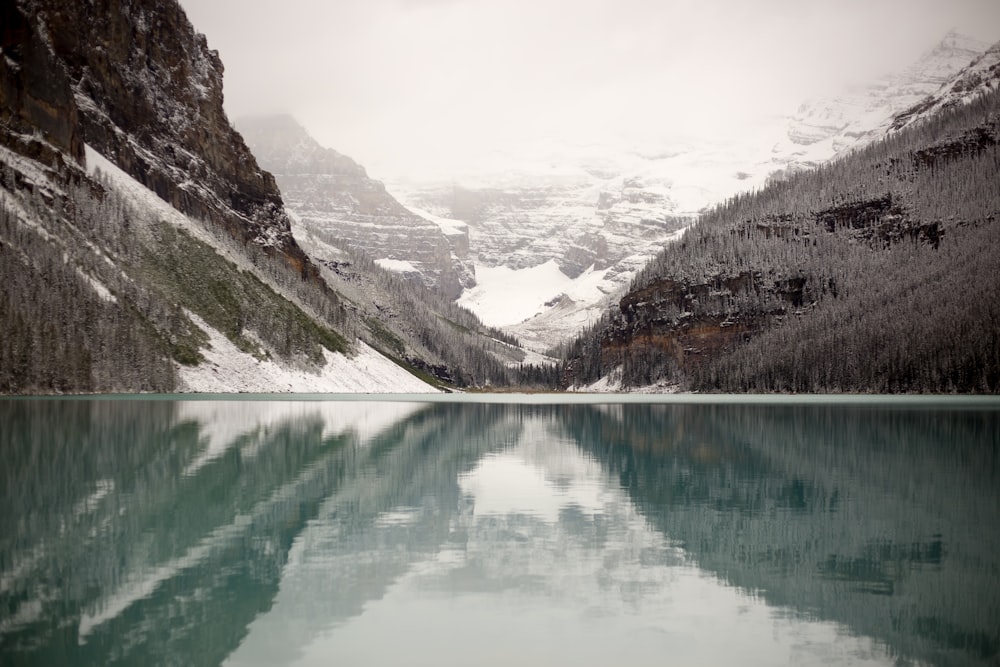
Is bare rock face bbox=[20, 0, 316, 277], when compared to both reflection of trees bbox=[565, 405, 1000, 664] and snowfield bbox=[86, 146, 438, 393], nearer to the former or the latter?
snowfield bbox=[86, 146, 438, 393]

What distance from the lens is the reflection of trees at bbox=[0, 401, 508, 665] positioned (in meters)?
13.6

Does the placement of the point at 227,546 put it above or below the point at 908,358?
below

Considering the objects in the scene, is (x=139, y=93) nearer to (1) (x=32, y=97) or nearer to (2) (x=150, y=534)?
(1) (x=32, y=97)

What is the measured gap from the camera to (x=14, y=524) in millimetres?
20891

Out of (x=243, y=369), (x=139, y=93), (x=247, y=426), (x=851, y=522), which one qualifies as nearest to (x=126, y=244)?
(x=243, y=369)

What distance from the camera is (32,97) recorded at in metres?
143

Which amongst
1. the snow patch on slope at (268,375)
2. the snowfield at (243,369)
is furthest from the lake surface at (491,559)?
the snowfield at (243,369)

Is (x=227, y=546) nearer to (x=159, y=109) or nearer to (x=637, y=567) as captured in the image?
(x=637, y=567)

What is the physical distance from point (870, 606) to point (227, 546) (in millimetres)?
14516

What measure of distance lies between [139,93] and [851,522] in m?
195

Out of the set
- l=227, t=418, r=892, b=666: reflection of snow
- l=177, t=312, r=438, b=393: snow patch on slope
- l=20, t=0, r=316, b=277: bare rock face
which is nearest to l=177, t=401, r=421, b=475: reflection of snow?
l=227, t=418, r=892, b=666: reflection of snow

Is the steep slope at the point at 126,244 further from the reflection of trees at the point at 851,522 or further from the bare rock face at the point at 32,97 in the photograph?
the reflection of trees at the point at 851,522

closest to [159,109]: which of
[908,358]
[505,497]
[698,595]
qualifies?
[908,358]

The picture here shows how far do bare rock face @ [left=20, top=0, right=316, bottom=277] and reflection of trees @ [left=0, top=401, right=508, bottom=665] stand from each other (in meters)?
148
